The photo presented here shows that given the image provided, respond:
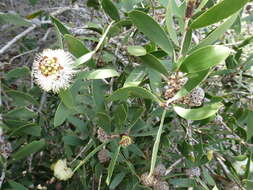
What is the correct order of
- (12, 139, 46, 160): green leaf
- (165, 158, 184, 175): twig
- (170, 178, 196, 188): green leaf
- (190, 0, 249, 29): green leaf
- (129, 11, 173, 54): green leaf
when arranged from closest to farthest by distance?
(190, 0, 249, 29): green leaf → (129, 11, 173, 54): green leaf → (12, 139, 46, 160): green leaf → (170, 178, 196, 188): green leaf → (165, 158, 184, 175): twig

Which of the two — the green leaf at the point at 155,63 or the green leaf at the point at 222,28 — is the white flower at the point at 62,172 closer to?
the green leaf at the point at 155,63

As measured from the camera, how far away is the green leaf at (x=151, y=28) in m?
0.94

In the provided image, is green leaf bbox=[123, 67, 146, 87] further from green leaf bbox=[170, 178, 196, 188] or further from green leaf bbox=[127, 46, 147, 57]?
green leaf bbox=[170, 178, 196, 188]

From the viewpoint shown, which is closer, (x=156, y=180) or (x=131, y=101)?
(x=156, y=180)

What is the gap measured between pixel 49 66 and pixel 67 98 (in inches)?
5.0

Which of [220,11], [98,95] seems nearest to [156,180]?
[98,95]

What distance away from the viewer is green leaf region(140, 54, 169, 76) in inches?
38.8

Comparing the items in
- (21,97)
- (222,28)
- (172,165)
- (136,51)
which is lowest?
(172,165)

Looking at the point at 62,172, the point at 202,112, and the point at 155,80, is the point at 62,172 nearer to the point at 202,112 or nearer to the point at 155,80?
the point at 155,80

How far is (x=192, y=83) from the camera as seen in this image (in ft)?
3.09

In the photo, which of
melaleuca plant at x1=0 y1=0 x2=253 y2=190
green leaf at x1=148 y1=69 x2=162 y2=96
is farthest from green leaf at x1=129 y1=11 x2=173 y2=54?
green leaf at x1=148 y1=69 x2=162 y2=96

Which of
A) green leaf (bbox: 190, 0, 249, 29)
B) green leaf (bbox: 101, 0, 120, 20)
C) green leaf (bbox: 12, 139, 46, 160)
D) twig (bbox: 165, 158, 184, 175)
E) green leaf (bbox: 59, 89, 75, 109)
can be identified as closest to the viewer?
green leaf (bbox: 190, 0, 249, 29)

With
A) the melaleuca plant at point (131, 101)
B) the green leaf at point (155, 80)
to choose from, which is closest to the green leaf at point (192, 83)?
the melaleuca plant at point (131, 101)

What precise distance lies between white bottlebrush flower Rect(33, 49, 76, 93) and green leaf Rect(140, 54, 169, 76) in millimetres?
236
